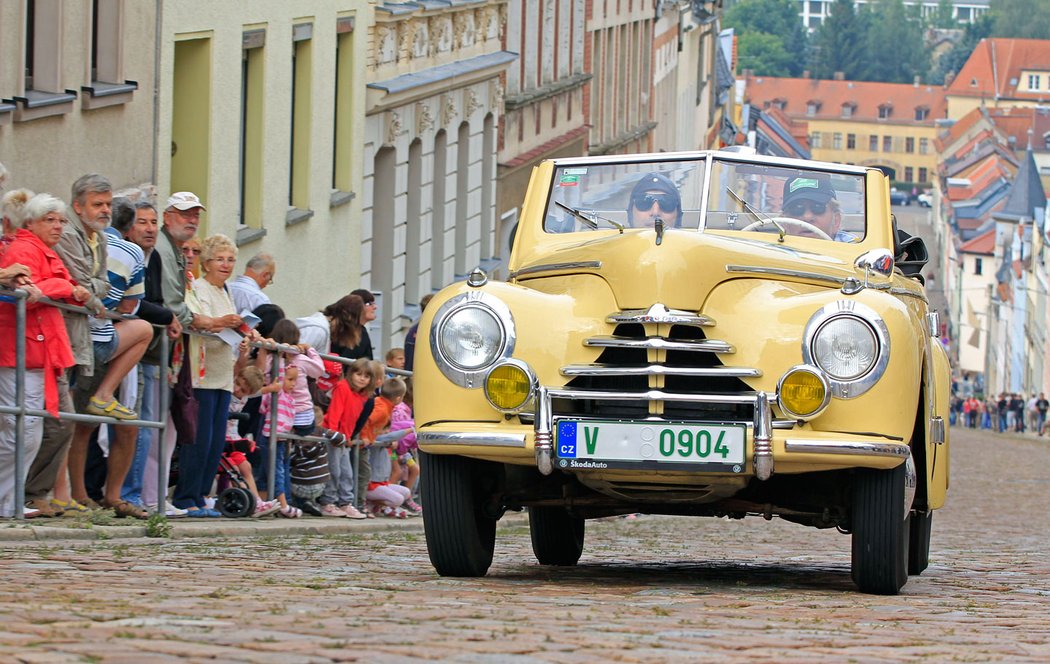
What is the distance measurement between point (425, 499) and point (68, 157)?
9055mm

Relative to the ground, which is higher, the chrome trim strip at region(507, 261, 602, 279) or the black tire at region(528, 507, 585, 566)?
the chrome trim strip at region(507, 261, 602, 279)

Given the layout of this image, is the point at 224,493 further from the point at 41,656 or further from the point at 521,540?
the point at 41,656

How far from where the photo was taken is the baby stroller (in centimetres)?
1289

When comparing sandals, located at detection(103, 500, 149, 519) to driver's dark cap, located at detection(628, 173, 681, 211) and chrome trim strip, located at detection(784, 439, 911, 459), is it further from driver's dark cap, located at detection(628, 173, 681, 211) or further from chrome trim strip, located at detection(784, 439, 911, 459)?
chrome trim strip, located at detection(784, 439, 911, 459)

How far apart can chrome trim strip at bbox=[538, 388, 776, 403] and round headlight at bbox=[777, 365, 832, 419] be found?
0.06m

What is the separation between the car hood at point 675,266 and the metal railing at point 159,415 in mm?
2504

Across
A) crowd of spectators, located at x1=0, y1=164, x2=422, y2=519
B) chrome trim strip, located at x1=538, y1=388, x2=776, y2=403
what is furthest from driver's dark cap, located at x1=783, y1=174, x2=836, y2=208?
crowd of spectators, located at x1=0, y1=164, x2=422, y2=519

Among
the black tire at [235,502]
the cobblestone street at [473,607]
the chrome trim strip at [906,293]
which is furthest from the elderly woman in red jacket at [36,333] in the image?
the chrome trim strip at [906,293]

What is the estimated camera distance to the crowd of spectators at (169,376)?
415 inches

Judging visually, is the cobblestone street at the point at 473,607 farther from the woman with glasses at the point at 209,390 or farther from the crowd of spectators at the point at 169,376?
the crowd of spectators at the point at 169,376

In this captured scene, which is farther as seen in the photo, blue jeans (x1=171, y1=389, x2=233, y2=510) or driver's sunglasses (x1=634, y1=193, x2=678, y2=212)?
blue jeans (x1=171, y1=389, x2=233, y2=510)

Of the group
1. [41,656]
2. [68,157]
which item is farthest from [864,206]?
[68,157]

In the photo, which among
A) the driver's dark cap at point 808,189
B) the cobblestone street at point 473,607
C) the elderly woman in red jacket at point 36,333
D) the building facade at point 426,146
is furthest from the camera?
the building facade at point 426,146

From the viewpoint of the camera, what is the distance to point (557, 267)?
916 centimetres
